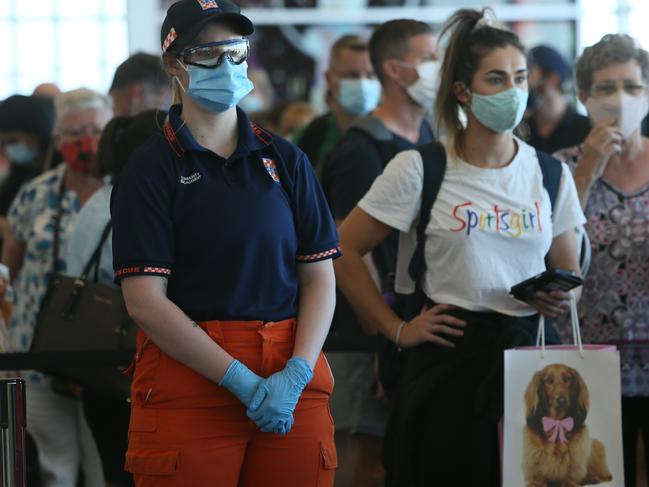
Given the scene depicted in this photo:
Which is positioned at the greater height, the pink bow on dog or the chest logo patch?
the chest logo patch

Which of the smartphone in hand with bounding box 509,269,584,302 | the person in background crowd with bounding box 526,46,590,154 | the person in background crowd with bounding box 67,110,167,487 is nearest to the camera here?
the smartphone in hand with bounding box 509,269,584,302

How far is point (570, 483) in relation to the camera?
333 cm

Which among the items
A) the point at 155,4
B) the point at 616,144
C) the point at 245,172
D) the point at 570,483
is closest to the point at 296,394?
the point at 245,172

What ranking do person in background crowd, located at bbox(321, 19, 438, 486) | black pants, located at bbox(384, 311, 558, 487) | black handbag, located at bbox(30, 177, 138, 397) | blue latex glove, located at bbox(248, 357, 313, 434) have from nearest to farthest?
blue latex glove, located at bbox(248, 357, 313, 434)
black pants, located at bbox(384, 311, 558, 487)
black handbag, located at bbox(30, 177, 138, 397)
person in background crowd, located at bbox(321, 19, 438, 486)

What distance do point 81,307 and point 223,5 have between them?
5.21 ft

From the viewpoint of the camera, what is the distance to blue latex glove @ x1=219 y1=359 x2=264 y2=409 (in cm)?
267

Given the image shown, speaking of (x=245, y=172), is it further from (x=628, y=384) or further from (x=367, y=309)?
(x=628, y=384)

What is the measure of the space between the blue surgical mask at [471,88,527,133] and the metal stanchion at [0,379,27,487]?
1.59 m

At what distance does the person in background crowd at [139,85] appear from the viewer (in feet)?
16.5

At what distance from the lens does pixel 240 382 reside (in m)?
2.67

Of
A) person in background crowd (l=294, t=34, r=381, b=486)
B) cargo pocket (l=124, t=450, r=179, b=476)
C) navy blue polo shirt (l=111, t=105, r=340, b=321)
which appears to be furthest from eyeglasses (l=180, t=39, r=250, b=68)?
person in background crowd (l=294, t=34, r=381, b=486)

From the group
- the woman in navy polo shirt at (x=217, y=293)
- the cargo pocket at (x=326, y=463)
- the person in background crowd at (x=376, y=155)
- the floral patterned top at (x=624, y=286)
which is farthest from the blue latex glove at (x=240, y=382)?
the floral patterned top at (x=624, y=286)

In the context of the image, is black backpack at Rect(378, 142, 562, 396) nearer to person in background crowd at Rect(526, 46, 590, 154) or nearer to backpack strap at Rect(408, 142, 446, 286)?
backpack strap at Rect(408, 142, 446, 286)

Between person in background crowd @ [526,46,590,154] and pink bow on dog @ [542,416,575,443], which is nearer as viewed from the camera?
pink bow on dog @ [542,416,575,443]
